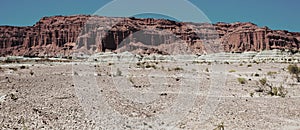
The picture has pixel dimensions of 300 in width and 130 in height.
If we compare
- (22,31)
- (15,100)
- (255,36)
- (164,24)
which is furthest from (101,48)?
(15,100)

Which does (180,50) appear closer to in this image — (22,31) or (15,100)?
(22,31)

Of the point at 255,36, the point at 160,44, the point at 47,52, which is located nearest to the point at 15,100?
the point at 160,44

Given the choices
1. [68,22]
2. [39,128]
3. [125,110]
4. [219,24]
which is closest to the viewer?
[39,128]

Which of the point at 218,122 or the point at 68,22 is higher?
the point at 68,22

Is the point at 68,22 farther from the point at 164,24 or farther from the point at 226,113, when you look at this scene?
the point at 226,113

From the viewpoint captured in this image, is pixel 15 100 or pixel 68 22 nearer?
pixel 15 100

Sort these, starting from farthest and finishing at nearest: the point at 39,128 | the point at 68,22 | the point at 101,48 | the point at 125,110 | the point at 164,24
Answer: the point at 164,24
the point at 68,22
the point at 101,48
the point at 125,110
the point at 39,128
